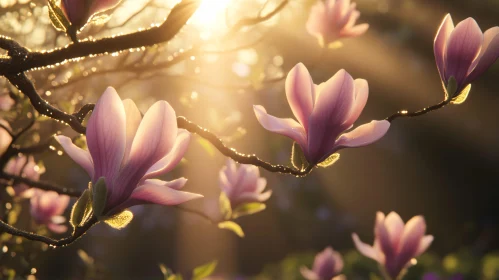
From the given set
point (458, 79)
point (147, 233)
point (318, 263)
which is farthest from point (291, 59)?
point (458, 79)

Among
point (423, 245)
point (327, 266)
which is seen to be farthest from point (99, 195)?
point (327, 266)

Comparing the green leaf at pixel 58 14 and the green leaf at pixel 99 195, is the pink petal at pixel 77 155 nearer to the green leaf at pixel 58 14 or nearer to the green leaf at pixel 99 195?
the green leaf at pixel 99 195

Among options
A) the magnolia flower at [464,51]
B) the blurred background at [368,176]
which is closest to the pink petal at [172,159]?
the magnolia flower at [464,51]

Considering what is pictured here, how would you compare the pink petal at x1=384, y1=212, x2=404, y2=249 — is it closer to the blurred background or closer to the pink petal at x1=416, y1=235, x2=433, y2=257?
the pink petal at x1=416, y1=235, x2=433, y2=257

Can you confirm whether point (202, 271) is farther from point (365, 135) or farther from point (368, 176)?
point (368, 176)

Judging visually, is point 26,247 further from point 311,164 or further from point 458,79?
point 458,79

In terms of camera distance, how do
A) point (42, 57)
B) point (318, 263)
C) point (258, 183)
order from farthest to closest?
point (318, 263) < point (258, 183) < point (42, 57)
